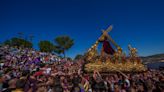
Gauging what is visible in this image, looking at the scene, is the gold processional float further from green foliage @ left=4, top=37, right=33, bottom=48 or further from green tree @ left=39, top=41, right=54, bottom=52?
green tree @ left=39, top=41, right=54, bottom=52

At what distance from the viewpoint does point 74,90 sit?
22.4 ft

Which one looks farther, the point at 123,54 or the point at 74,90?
the point at 123,54

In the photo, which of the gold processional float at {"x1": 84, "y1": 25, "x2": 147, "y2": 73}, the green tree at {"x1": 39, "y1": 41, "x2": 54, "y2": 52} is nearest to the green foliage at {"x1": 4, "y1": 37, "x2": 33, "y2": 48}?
the green tree at {"x1": 39, "y1": 41, "x2": 54, "y2": 52}

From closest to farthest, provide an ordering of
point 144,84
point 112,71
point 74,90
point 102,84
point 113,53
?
point 74,90 < point 102,84 < point 144,84 < point 112,71 < point 113,53

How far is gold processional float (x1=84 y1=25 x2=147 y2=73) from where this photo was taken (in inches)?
672

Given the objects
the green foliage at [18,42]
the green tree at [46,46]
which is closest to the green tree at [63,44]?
the green tree at [46,46]

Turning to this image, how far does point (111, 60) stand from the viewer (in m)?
17.7

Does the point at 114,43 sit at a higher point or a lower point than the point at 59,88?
higher

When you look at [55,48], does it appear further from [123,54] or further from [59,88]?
[59,88]

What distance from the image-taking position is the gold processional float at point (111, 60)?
17.1 metres

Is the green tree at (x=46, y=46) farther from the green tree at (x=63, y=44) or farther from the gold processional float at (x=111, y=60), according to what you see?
the gold processional float at (x=111, y=60)

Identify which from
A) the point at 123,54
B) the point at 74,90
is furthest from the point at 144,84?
the point at 123,54

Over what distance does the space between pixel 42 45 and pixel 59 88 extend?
88.7 m

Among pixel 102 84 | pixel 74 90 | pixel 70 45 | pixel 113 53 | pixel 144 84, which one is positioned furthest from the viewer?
pixel 70 45
